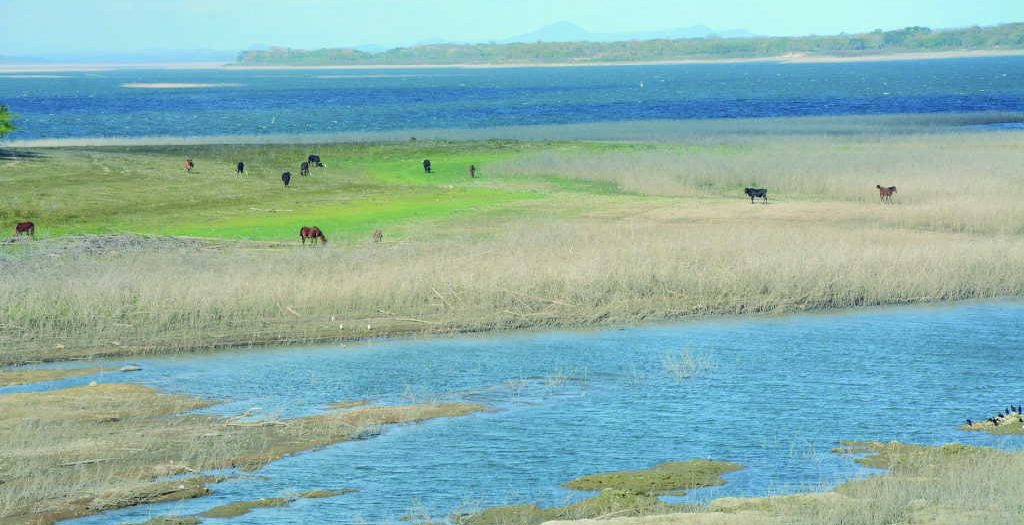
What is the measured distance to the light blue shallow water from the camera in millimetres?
17062

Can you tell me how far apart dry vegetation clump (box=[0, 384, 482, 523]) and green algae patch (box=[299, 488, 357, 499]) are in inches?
50.2

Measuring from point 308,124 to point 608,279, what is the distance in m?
83.5

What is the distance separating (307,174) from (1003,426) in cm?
3851

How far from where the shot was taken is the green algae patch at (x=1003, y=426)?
18.8 m

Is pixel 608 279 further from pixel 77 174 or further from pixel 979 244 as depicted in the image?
pixel 77 174

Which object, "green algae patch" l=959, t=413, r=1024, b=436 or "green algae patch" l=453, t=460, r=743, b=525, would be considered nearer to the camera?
"green algae patch" l=453, t=460, r=743, b=525

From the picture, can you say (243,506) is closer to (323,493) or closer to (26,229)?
(323,493)

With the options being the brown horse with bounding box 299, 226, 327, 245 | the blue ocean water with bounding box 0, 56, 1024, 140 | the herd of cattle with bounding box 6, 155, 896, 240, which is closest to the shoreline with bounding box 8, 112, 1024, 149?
the blue ocean water with bounding box 0, 56, 1024, 140

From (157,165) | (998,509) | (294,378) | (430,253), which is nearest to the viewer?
(998,509)

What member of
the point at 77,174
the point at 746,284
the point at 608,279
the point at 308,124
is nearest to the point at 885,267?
the point at 746,284

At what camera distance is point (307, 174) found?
5366 centimetres

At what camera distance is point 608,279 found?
2942cm

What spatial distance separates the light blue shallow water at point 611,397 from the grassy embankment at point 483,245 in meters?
1.29

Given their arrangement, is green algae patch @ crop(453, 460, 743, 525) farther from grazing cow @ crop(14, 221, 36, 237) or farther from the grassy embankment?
grazing cow @ crop(14, 221, 36, 237)
